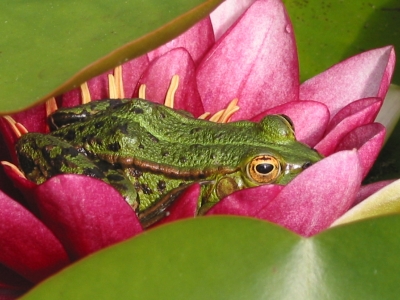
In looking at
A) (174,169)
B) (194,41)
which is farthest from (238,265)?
(194,41)

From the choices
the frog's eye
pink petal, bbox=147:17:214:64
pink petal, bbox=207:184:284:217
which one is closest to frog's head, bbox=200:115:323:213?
the frog's eye

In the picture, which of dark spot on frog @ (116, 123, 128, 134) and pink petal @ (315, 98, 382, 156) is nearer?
pink petal @ (315, 98, 382, 156)

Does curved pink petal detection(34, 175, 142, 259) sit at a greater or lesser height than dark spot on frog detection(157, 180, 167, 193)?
greater

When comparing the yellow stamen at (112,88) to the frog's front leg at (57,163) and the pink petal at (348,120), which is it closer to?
the frog's front leg at (57,163)

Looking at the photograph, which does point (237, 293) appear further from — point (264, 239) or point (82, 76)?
point (82, 76)

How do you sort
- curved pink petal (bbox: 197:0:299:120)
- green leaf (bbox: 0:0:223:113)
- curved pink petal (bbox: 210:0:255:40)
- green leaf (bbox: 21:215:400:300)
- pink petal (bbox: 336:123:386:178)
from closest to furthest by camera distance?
1. green leaf (bbox: 21:215:400:300)
2. green leaf (bbox: 0:0:223:113)
3. pink petal (bbox: 336:123:386:178)
4. curved pink petal (bbox: 197:0:299:120)
5. curved pink petal (bbox: 210:0:255:40)

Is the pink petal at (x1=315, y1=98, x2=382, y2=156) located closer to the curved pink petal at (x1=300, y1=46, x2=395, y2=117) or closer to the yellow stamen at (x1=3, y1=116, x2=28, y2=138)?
the curved pink petal at (x1=300, y1=46, x2=395, y2=117)
